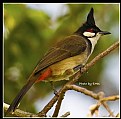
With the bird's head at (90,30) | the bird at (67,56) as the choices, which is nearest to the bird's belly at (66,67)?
the bird at (67,56)

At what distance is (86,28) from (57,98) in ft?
1.45

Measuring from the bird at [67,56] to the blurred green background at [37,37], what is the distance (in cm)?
7

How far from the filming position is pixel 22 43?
6.73ft

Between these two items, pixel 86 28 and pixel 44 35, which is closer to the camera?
pixel 86 28

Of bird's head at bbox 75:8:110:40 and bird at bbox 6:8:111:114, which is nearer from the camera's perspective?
bird at bbox 6:8:111:114

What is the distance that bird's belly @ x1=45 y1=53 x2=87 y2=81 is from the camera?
1755mm

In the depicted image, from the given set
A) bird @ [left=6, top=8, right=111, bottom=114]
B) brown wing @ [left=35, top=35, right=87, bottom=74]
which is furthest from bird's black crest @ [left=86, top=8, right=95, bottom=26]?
brown wing @ [left=35, top=35, right=87, bottom=74]

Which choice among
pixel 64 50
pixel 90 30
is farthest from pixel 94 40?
pixel 64 50

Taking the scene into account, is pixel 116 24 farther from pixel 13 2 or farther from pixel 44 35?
pixel 13 2

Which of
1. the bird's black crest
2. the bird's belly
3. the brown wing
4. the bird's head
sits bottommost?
the bird's belly

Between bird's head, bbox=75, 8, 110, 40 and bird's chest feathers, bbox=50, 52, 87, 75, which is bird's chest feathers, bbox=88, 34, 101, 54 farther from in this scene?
bird's chest feathers, bbox=50, 52, 87, 75

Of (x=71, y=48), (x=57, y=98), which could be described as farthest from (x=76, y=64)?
(x=57, y=98)

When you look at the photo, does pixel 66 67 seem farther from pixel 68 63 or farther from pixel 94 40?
pixel 94 40

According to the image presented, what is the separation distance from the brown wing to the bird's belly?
0.07 ft
